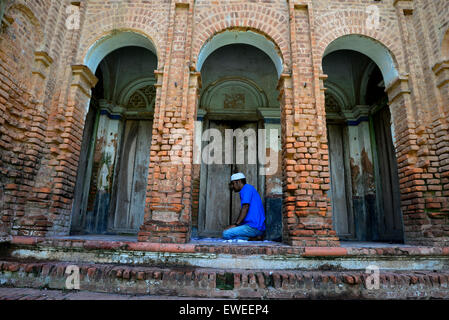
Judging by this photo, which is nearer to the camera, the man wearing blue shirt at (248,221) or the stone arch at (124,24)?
the stone arch at (124,24)

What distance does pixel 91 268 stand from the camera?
3.64 metres

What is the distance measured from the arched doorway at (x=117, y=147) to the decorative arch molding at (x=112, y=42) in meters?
0.93

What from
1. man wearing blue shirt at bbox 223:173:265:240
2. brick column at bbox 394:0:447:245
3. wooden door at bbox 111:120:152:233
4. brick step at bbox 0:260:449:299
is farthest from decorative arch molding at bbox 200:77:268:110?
brick step at bbox 0:260:449:299

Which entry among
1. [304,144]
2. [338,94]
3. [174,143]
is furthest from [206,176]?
[338,94]

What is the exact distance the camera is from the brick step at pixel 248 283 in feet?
11.4

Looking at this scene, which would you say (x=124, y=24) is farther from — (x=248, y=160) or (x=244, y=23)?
(x=248, y=160)

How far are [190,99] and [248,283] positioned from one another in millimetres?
3280

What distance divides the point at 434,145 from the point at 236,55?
5.38m

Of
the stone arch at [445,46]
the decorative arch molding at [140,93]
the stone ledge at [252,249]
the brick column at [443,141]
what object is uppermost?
the decorative arch molding at [140,93]

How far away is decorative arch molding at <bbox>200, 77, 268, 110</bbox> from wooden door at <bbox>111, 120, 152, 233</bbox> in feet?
5.96

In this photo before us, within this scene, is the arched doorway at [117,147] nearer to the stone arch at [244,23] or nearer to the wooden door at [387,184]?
the stone arch at [244,23]

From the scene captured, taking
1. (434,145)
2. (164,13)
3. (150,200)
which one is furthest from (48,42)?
(434,145)

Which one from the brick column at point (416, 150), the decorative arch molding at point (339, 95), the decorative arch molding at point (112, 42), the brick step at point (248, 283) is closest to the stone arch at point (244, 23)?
the decorative arch molding at point (112, 42)

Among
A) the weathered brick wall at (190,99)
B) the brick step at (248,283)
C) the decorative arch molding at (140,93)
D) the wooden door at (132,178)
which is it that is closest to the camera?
the brick step at (248,283)
